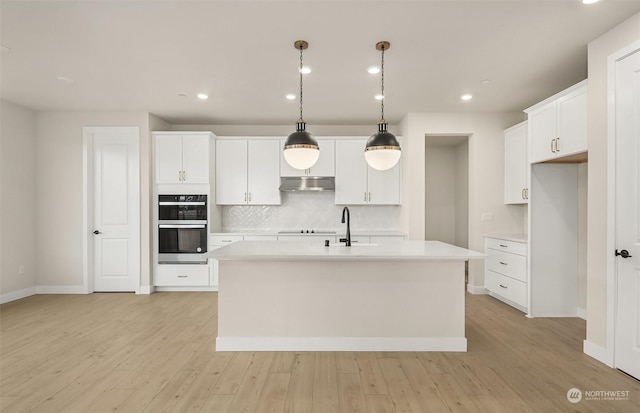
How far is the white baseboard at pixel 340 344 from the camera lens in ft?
9.93

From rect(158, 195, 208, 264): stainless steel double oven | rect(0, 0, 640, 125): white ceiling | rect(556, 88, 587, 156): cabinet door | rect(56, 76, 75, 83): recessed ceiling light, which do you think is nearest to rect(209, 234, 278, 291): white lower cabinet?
rect(158, 195, 208, 264): stainless steel double oven

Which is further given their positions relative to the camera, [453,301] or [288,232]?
[288,232]

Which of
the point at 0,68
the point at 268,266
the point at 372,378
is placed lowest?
the point at 372,378

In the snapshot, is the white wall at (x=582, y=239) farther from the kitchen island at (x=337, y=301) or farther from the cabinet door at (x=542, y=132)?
the kitchen island at (x=337, y=301)

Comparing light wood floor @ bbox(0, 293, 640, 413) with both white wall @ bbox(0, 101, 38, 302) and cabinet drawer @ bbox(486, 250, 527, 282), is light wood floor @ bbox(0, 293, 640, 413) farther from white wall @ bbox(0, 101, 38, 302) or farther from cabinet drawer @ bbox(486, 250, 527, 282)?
white wall @ bbox(0, 101, 38, 302)

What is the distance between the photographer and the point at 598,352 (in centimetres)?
281

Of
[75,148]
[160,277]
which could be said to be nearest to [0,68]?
[75,148]

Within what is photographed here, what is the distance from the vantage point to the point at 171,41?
294 centimetres

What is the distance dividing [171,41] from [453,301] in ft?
11.2

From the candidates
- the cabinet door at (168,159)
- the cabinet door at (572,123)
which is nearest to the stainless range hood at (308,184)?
the cabinet door at (168,159)

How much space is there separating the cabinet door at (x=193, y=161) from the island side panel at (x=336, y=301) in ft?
8.53

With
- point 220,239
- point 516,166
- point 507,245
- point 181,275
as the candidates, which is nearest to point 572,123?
point 516,166

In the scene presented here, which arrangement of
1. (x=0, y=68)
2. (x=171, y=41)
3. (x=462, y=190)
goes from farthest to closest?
(x=462, y=190), (x=0, y=68), (x=171, y=41)

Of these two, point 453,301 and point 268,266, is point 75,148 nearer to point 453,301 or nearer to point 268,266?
point 268,266
